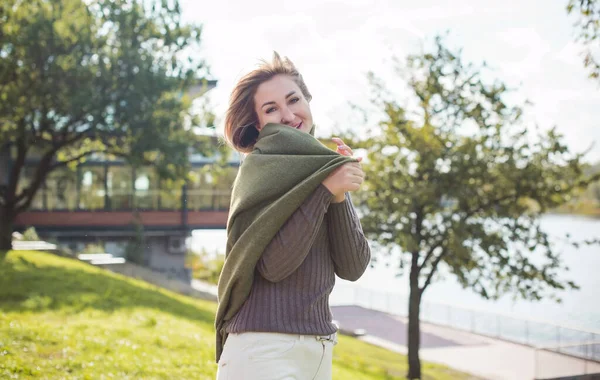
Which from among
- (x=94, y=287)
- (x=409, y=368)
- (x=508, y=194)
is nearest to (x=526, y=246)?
(x=508, y=194)

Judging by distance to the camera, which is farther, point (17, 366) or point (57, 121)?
point (57, 121)

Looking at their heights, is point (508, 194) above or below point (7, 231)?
above

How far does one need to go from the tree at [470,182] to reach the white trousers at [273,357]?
9.20 metres

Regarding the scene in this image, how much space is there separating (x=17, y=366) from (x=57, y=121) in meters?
12.3

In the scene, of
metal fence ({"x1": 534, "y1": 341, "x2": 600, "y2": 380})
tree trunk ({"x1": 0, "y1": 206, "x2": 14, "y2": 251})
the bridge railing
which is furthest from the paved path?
tree trunk ({"x1": 0, "y1": 206, "x2": 14, "y2": 251})

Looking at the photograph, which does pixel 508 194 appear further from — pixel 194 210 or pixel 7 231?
pixel 194 210

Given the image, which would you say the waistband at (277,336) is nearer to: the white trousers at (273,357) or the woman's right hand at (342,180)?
the white trousers at (273,357)

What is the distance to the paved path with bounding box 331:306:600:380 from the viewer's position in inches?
530

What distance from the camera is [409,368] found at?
503 inches

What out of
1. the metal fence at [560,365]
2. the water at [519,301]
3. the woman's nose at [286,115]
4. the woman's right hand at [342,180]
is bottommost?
the water at [519,301]

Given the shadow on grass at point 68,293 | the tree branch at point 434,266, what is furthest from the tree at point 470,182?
the shadow on grass at point 68,293

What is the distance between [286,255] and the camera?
1.88 metres

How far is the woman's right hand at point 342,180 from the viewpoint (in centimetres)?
193

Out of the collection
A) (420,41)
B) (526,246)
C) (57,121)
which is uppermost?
(420,41)
